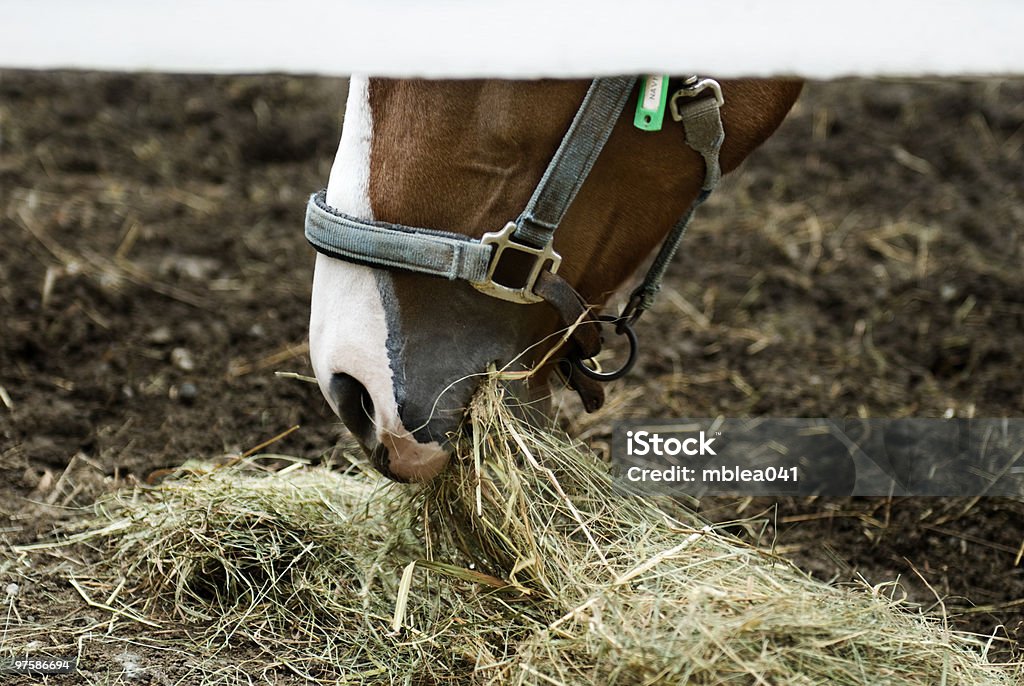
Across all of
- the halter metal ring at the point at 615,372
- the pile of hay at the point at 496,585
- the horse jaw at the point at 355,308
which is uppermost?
the horse jaw at the point at 355,308

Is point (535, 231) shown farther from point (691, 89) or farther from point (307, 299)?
point (307, 299)

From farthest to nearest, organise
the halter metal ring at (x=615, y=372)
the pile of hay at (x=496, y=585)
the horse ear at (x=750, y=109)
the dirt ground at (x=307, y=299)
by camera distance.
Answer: the dirt ground at (x=307, y=299) → the halter metal ring at (x=615, y=372) → the horse ear at (x=750, y=109) → the pile of hay at (x=496, y=585)

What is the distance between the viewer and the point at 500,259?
2.00m

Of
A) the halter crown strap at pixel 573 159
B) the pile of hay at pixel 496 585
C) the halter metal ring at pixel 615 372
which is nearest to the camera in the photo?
the pile of hay at pixel 496 585

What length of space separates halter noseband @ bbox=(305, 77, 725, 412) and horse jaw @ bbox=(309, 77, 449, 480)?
1.5 inches

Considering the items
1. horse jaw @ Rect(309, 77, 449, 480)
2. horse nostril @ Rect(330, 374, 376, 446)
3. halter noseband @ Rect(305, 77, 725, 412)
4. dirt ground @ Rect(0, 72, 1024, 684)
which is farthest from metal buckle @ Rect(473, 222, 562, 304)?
dirt ground @ Rect(0, 72, 1024, 684)

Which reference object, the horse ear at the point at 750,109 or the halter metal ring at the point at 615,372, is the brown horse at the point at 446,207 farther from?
the halter metal ring at the point at 615,372

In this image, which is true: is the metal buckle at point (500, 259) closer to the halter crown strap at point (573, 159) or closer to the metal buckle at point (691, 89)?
the halter crown strap at point (573, 159)

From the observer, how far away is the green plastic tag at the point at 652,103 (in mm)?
1938

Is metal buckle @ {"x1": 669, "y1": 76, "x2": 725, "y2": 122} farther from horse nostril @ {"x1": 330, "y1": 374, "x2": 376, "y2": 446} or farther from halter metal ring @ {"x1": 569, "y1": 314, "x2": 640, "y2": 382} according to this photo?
horse nostril @ {"x1": 330, "y1": 374, "x2": 376, "y2": 446}

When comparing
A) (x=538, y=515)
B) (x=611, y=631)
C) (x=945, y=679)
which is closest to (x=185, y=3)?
(x=538, y=515)

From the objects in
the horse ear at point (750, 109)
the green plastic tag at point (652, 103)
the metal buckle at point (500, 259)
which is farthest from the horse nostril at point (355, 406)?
the horse ear at point (750, 109)

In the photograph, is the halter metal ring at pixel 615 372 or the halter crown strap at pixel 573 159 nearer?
the halter crown strap at pixel 573 159

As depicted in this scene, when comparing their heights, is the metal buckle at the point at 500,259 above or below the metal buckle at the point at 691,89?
below
